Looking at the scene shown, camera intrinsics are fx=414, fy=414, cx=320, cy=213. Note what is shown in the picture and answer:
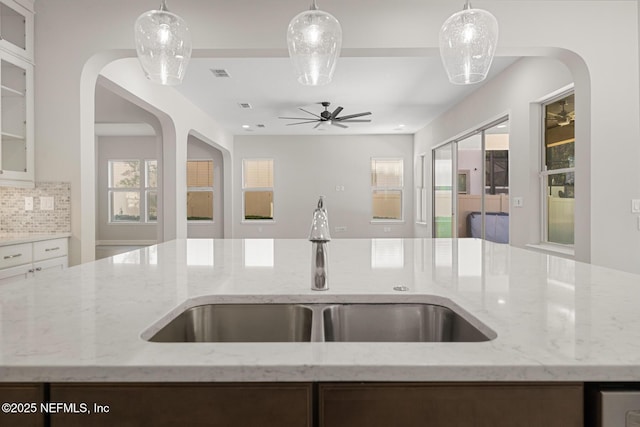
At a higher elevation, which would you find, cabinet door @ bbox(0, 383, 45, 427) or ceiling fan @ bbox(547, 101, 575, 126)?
ceiling fan @ bbox(547, 101, 575, 126)

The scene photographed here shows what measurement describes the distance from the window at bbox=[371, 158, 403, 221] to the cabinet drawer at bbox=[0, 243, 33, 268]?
778cm

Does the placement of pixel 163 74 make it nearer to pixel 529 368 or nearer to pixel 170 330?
pixel 170 330

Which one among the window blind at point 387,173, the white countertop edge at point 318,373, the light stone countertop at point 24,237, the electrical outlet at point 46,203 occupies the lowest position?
the white countertop edge at point 318,373

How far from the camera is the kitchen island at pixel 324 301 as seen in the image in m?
0.66

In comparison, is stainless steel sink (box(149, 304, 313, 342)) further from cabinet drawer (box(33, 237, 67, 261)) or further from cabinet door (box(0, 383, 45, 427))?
cabinet drawer (box(33, 237, 67, 261))

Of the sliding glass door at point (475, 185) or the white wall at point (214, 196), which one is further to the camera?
the white wall at point (214, 196)

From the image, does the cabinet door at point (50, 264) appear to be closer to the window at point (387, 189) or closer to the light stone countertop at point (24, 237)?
the light stone countertop at point (24, 237)

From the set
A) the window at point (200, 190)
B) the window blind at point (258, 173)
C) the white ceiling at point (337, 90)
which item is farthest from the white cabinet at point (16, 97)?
the window at point (200, 190)

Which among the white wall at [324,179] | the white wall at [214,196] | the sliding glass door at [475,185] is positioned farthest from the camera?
the white wall at [214,196]

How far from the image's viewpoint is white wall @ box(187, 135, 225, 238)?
9953 mm

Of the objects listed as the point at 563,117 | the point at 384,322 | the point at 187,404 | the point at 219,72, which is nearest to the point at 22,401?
the point at 187,404

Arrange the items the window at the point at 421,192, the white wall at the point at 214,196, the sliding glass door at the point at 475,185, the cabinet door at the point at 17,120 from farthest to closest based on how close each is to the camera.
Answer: the white wall at the point at 214,196
the window at the point at 421,192
the sliding glass door at the point at 475,185
the cabinet door at the point at 17,120

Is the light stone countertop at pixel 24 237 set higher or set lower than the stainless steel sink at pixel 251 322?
higher

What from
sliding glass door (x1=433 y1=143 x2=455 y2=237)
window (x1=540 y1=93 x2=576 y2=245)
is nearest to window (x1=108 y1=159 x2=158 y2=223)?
sliding glass door (x1=433 y1=143 x2=455 y2=237)
